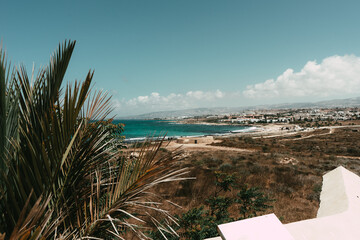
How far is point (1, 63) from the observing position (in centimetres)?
162

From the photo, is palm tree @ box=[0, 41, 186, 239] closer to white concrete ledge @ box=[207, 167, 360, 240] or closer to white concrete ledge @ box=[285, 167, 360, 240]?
white concrete ledge @ box=[207, 167, 360, 240]

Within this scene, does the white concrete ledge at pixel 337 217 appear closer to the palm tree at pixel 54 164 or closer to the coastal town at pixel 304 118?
the palm tree at pixel 54 164

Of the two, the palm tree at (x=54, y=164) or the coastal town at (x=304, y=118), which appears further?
the coastal town at (x=304, y=118)

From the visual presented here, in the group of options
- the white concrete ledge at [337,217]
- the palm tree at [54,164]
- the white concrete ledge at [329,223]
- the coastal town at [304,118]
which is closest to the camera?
the palm tree at [54,164]

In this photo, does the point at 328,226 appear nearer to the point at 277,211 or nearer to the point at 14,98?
the point at 277,211

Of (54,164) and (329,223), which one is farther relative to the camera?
(329,223)

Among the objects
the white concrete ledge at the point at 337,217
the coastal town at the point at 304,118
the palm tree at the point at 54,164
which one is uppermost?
the palm tree at the point at 54,164

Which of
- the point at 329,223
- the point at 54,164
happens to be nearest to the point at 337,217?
the point at 329,223

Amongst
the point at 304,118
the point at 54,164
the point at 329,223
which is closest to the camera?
the point at 54,164

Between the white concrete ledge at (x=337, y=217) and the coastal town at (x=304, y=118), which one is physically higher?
the white concrete ledge at (x=337, y=217)

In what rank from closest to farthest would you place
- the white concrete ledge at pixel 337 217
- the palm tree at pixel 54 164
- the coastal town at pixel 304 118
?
the palm tree at pixel 54 164 < the white concrete ledge at pixel 337 217 < the coastal town at pixel 304 118

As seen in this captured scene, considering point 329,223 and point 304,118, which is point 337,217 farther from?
point 304,118

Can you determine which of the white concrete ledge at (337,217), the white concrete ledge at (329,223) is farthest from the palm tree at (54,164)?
the white concrete ledge at (337,217)

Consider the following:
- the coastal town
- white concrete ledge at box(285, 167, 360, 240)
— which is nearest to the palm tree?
white concrete ledge at box(285, 167, 360, 240)
